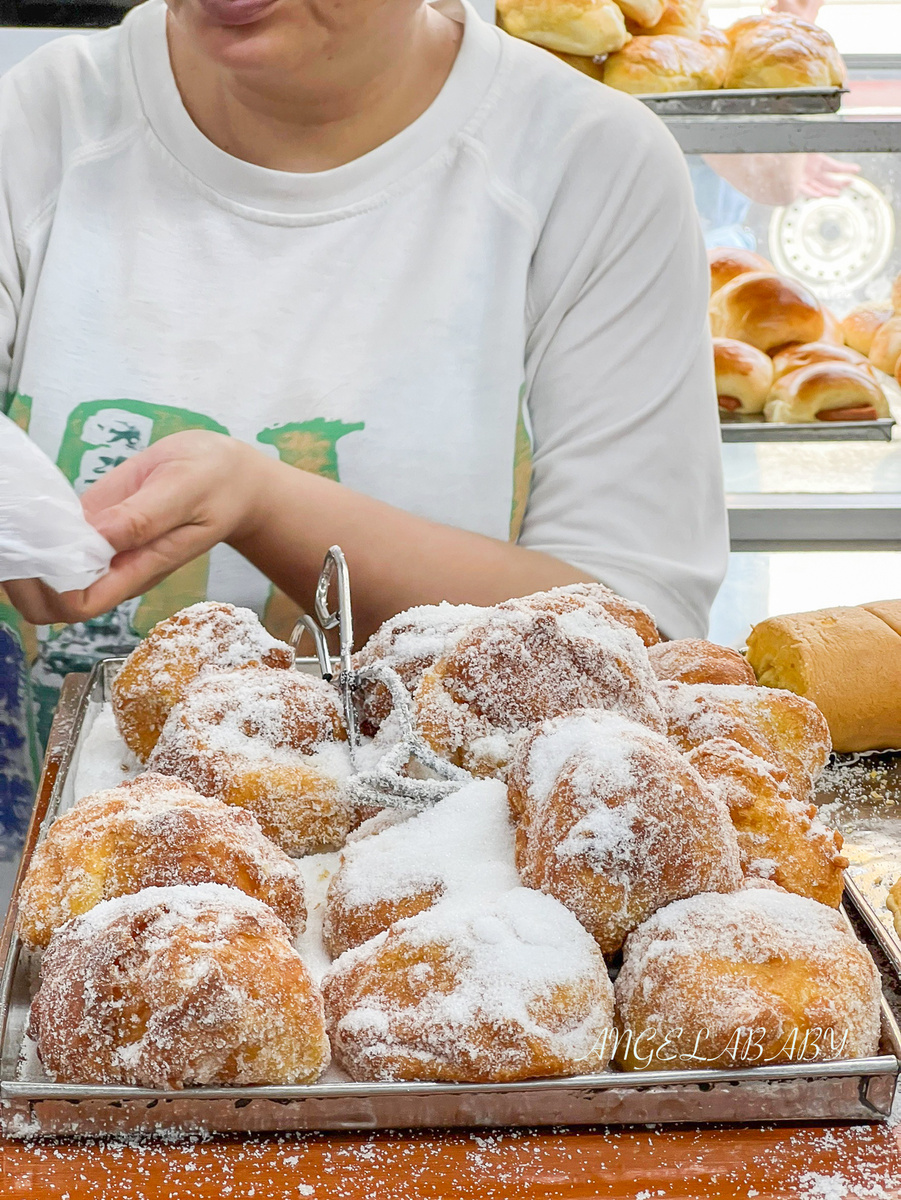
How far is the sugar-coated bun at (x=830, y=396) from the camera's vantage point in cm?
186

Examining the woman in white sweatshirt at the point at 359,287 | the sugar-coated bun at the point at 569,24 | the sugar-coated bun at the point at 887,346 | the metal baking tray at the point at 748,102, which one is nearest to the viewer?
the woman in white sweatshirt at the point at 359,287

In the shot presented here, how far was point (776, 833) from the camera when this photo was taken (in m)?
0.60

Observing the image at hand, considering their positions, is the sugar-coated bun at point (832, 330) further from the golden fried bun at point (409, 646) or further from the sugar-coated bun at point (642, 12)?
the golden fried bun at point (409, 646)

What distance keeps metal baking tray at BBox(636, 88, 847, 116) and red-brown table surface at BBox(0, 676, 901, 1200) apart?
150 cm

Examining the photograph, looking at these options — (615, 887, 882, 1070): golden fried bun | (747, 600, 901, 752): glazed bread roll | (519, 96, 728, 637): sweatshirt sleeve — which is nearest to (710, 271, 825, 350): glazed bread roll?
(519, 96, 728, 637): sweatshirt sleeve

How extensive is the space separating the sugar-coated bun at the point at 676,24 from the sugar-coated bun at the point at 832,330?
1.72 ft

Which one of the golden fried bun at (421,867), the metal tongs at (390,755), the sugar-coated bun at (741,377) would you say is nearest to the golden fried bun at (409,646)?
the metal tongs at (390,755)

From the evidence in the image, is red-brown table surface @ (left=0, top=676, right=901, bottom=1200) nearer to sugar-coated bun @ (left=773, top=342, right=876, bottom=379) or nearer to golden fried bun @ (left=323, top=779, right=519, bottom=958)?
golden fried bun @ (left=323, top=779, right=519, bottom=958)

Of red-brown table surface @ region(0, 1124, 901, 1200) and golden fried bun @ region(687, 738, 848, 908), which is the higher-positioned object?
golden fried bun @ region(687, 738, 848, 908)

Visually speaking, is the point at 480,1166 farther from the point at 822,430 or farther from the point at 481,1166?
the point at 822,430

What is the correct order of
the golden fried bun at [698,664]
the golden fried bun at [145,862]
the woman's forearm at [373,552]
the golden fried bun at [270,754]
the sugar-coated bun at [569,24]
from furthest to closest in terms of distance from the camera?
the sugar-coated bun at [569,24]
the woman's forearm at [373,552]
the golden fried bun at [698,664]
the golden fried bun at [270,754]
the golden fried bun at [145,862]

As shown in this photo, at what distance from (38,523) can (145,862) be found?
293mm

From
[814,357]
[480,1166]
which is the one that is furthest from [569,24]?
[480,1166]

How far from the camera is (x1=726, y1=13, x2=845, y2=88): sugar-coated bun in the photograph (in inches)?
66.8
